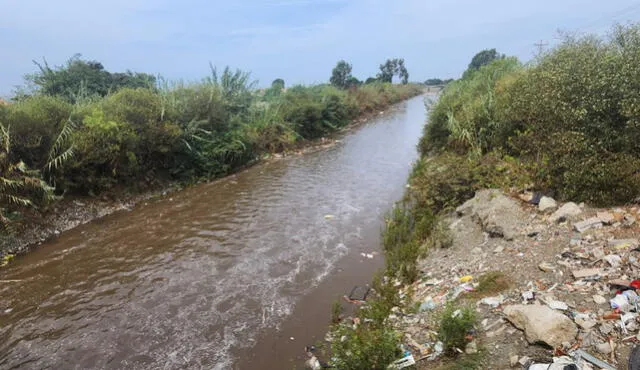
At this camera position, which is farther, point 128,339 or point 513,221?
point 513,221

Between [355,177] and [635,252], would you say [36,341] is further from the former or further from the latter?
[355,177]

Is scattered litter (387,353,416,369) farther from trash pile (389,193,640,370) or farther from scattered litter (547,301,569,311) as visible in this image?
scattered litter (547,301,569,311)

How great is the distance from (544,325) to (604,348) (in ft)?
1.47

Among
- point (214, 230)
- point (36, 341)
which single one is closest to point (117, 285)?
point (36, 341)

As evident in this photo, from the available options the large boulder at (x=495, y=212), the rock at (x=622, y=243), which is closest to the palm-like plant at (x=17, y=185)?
the large boulder at (x=495, y=212)

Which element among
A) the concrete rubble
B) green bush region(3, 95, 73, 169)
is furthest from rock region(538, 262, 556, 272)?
green bush region(3, 95, 73, 169)

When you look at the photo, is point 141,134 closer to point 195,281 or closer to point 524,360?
point 195,281

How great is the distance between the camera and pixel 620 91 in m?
5.60

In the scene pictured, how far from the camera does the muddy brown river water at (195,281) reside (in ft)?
15.5

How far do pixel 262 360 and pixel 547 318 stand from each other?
10.3 ft

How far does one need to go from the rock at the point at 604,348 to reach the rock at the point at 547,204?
9.82 ft

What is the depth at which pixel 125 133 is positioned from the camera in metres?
9.91

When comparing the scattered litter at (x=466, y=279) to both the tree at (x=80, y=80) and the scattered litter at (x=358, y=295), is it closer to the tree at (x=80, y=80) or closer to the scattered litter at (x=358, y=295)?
the scattered litter at (x=358, y=295)

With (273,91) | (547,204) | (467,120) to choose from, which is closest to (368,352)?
(547,204)
